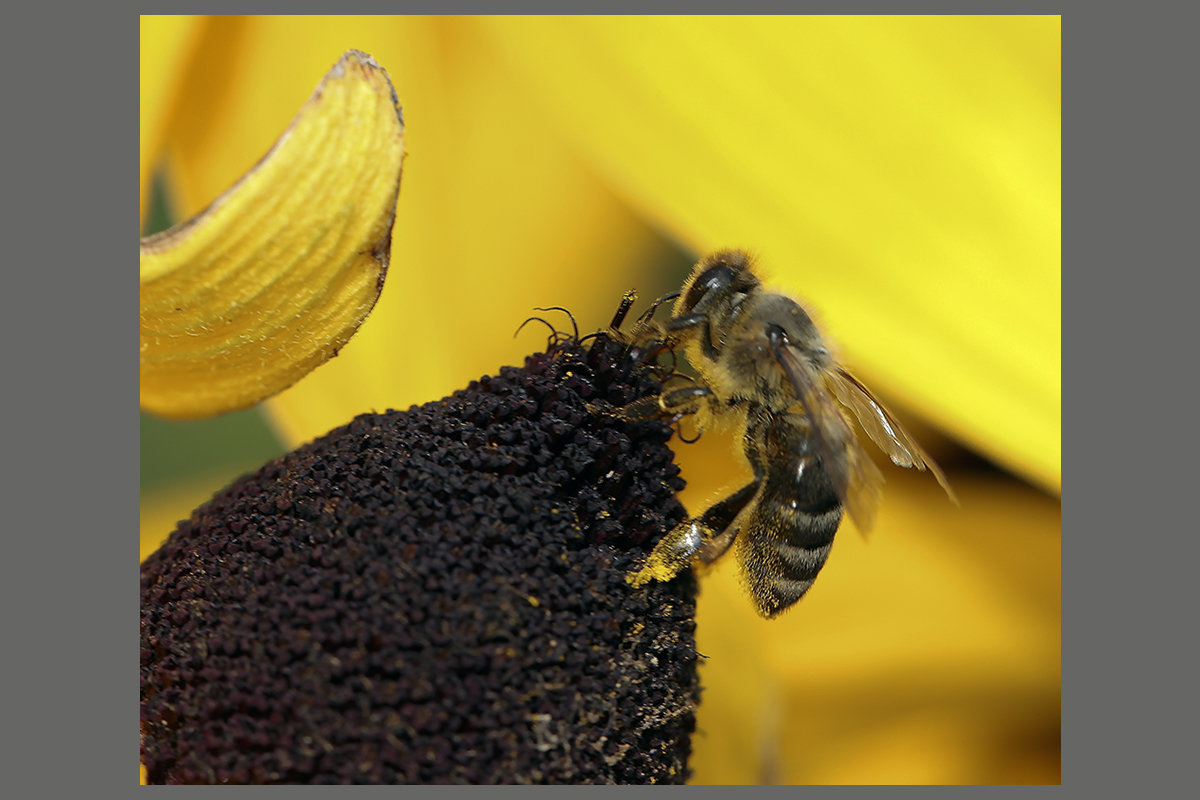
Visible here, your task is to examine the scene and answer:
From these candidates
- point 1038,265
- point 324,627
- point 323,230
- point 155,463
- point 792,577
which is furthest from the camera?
point 155,463

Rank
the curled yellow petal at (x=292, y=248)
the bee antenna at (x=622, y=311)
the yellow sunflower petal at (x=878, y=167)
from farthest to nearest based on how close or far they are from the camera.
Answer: the yellow sunflower petal at (x=878, y=167)
the bee antenna at (x=622, y=311)
the curled yellow petal at (x=292, y=248)

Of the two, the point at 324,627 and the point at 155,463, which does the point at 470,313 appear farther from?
the point at 324,627

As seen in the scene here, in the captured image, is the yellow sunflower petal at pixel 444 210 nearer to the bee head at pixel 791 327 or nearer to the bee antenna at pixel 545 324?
the bee antenna at pixel 545 324

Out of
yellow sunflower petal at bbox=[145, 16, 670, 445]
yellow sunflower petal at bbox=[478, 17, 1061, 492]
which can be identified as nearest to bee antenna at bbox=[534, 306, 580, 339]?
yellow sunflower petal at bbox=[145, 16, 670, 445]

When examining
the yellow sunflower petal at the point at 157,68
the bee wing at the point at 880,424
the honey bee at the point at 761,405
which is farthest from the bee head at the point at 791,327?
the yellow sunflower petal at the point at 157,68

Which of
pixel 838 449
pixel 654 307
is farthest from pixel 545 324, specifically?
pixel 838 449

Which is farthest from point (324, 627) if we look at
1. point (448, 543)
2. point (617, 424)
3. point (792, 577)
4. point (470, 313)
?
point (470, 313)
